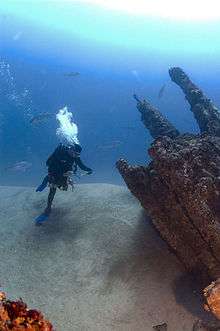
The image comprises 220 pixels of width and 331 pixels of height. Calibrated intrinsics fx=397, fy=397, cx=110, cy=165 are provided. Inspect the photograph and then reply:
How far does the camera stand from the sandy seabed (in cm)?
666

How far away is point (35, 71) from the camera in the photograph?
52.9m

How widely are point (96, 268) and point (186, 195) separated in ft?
8.96

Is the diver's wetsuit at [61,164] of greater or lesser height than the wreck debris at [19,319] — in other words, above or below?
above

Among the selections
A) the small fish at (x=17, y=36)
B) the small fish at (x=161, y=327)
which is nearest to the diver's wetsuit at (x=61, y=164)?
the small fish at (x=161, y=327)

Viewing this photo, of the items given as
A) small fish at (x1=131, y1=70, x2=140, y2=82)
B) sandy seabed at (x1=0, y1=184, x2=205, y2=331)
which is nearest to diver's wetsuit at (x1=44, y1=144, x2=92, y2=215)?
sandy seabed at (x1=0, y1=184, x2=205, y2=331)

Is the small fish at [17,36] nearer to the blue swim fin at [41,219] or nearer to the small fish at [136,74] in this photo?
the small fish at [136,74]

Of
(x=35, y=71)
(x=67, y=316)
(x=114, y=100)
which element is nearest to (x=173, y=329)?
(x=67, y=316)

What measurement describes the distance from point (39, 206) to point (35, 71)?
44550 millimetres

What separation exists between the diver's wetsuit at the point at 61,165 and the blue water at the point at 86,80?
1060 centimetres

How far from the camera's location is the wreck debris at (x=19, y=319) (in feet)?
9.27

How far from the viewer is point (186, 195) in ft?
20.6

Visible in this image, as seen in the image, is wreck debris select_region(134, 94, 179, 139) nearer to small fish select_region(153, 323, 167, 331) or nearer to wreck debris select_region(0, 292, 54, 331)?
small fish select_region(153, 323, 167, 331)

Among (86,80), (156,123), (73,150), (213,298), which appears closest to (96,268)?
(73,150)

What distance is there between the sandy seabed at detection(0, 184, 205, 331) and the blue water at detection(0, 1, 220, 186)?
36.3 feet
